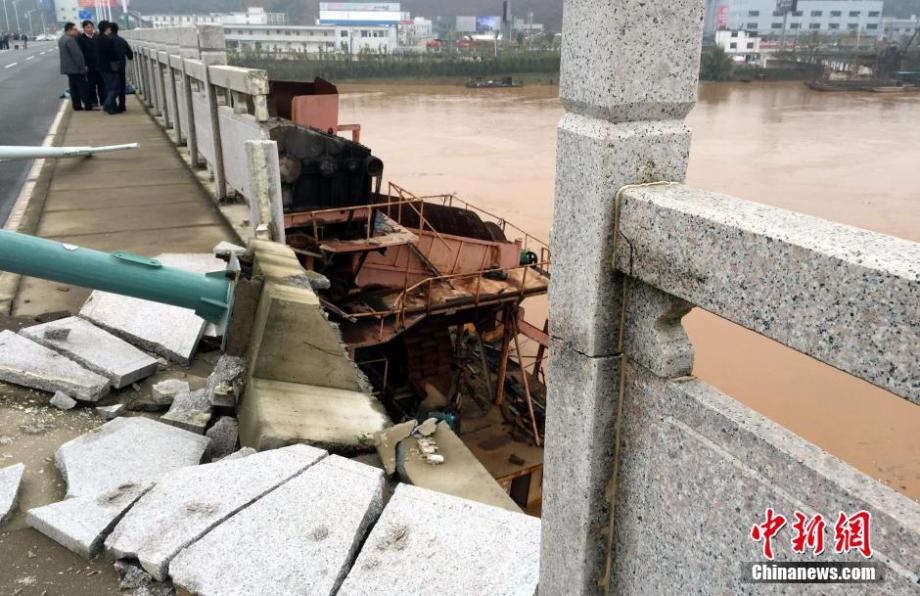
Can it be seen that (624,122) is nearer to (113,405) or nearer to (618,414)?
(618,414)

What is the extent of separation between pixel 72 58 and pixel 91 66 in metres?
1.35

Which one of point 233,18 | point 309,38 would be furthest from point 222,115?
point 233,18

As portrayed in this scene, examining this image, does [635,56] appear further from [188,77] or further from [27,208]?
[188,77]

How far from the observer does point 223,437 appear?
392 cm

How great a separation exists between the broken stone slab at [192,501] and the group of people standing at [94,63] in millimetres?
15168

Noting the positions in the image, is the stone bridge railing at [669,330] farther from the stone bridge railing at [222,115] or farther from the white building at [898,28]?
the white building at [898,28]

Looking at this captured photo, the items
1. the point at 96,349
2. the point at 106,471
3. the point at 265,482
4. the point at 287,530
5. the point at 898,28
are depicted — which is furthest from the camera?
the point at 898,28

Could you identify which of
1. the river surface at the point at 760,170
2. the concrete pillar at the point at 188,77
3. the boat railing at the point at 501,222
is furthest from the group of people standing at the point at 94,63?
the river surface at the point at 760,170

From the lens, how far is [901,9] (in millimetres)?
168000

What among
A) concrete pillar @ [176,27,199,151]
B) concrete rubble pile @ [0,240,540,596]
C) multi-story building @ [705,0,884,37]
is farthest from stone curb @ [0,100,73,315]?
multi-story building @ [705,0,884,37]

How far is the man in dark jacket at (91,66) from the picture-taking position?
16016 mm

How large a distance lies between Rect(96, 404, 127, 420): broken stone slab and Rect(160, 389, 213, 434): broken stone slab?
25cm

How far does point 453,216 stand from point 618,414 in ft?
41.4

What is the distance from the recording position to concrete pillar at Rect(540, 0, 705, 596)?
165 centimetres
